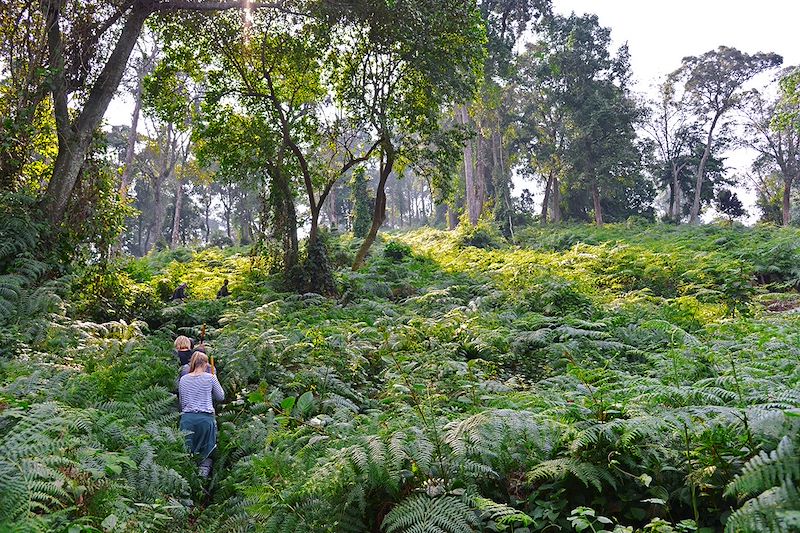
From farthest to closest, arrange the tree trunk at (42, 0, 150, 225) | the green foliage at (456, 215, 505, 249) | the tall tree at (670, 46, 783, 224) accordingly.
A: 1. the tall tree at (670, 46, 783, 224)
2. the green foliage at (456, 215, 505, 249)
3. the tree trunk at (42, 0, 150, 225)

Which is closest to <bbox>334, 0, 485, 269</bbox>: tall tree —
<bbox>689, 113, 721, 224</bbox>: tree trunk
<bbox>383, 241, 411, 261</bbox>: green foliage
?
<bbox>383, 241, 411, 261</bbox>: green foliage

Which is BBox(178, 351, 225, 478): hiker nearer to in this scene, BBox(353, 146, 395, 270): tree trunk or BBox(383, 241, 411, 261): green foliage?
BBox(353, 146, 395, 270): tree trunk

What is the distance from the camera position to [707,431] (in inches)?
120

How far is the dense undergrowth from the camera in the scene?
9.71 feet

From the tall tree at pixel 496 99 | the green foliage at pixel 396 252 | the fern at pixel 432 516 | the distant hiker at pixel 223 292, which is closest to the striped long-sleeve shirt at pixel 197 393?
the fern at pixel 432 516

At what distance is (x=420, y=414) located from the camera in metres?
3.75

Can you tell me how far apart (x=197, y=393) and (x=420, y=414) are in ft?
10.5

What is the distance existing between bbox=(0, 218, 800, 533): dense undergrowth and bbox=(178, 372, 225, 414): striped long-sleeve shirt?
26cm

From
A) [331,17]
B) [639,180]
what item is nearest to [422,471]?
[331,17]

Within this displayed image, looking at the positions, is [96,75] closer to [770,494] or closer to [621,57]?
[770,494]

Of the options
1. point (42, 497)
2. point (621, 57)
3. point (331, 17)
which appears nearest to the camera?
point (42, 497)

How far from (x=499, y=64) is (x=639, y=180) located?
15.6 metres

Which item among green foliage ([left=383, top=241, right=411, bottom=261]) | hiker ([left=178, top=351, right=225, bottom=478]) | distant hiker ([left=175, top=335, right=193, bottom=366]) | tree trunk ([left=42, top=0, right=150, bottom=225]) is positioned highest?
tree trunk ([left=42, top=0, right=150, bottom=225])

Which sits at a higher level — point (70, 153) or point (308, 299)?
point (70, 153)
